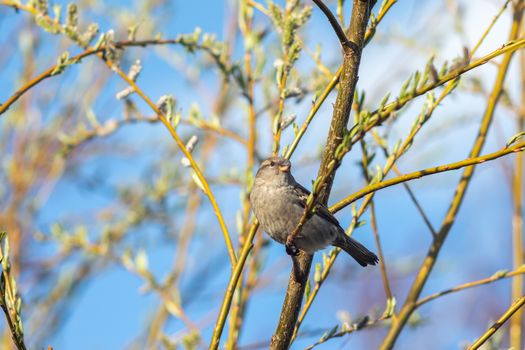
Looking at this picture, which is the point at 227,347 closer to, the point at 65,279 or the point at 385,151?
the point at 385,151

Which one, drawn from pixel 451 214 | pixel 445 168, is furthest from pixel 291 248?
pixel 445 168

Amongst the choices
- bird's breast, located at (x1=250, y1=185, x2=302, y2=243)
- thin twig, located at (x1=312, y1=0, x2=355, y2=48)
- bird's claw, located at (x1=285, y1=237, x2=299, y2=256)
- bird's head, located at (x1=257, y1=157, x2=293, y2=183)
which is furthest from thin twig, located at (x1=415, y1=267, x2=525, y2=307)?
bird's head, located at (x1=257, y1=157, x2=293, y2=183)

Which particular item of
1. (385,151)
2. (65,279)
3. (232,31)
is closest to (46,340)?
(65,279)

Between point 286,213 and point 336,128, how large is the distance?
5.31 feet

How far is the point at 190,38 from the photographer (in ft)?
9.38

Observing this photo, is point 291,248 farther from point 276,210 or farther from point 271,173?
point 271,173

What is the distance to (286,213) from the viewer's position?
3.48m

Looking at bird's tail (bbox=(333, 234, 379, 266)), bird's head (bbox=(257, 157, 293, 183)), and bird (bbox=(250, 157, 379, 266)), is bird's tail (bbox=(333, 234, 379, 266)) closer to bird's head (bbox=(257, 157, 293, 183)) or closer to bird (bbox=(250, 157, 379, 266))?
bird (bbox=(250, 157, 379, 266))

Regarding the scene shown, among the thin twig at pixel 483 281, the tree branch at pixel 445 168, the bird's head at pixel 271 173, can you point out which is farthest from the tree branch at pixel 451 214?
the bird's head at pixel 271 173

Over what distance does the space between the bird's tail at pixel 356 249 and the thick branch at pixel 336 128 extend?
4.36 ft

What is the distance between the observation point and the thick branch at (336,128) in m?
1.89

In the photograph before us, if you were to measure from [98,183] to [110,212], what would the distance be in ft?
1.31

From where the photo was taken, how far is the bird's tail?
3.42 metres

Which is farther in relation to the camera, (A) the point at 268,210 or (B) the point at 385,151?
(A) the point at 268,210
